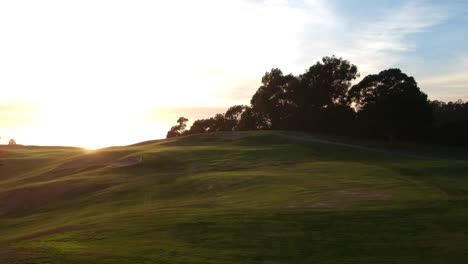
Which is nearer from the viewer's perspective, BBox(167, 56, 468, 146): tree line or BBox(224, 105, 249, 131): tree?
BBox(167, 56, 468, 146): tree line

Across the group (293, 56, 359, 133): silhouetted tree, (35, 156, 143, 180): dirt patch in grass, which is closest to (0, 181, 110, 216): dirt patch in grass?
(35, 156, 143, 180): dirt patch in grass

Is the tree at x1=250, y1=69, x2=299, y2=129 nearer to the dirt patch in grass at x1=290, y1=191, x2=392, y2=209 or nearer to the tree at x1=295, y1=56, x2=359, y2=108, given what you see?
the tree at x1=295, y1=56, x2=359, y2=108

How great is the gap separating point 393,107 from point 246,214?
211 feet

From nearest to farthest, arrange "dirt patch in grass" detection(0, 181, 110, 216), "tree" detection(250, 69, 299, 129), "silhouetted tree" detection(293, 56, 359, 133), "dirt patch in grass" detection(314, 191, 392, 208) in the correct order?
"dirt patch in grass" detection(314, 191, 392, 208)
"dirt patch in grass" detection(0, 181, 110, 216)
"silhouetted tree" detection(293, 56, 359, 133)
"tree" detection(250, 69, 299, 129)

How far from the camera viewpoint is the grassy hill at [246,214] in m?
19.8

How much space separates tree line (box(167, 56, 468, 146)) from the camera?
282 ft

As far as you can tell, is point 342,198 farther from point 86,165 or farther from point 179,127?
point 179,127

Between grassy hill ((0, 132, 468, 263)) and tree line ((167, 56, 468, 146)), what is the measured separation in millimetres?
29479

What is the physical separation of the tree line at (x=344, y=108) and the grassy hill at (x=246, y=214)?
29479mm

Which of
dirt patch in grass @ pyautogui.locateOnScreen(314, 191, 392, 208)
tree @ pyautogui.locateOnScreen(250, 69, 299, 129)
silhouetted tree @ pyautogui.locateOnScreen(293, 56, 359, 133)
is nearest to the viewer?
dirt patch in grass @ pyautogui.locateOnScreen(314, 191, 392, 208)

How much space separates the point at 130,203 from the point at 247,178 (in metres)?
9.62

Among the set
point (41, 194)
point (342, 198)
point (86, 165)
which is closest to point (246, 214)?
point (342, 198)

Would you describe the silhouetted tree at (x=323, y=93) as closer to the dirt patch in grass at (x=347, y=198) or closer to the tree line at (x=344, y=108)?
the tree line at (x=344, y=108)

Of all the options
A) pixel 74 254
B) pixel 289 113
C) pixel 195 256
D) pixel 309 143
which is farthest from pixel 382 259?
pixel 289 113
